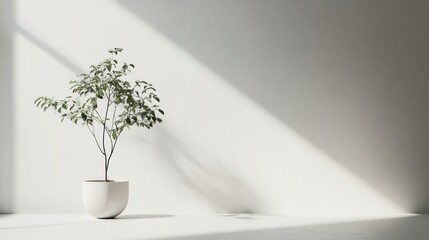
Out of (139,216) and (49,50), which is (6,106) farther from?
(139,216)

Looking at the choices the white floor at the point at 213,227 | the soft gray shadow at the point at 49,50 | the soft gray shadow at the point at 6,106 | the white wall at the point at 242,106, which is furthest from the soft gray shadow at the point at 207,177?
the soft gray shadow at the point at 6,106

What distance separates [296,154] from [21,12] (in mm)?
2087

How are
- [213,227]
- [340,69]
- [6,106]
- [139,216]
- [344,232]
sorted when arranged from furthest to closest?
[6,106], [340,69], [139,216], [213,227], [344,232]

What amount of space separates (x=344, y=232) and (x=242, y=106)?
1.23 m

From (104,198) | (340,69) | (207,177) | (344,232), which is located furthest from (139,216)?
(340,69)

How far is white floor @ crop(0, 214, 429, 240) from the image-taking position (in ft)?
9.02

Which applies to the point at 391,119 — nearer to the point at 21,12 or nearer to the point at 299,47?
the point at 299,47

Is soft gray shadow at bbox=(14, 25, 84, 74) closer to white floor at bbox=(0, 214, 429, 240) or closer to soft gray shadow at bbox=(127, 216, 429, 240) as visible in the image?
white floor at bbox=(0, 214, 429, 240)

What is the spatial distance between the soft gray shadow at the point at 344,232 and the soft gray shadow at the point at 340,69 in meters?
0.59

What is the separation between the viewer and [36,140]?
387 centimetres

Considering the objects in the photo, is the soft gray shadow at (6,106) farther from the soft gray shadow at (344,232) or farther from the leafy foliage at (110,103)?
the soft gray shadow at (344,232)

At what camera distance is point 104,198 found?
11.2 feet

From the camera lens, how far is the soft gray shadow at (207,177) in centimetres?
378

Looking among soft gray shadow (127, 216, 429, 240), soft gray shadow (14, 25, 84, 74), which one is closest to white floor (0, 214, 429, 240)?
soft gray shadow (127, 216, 429, 240)
